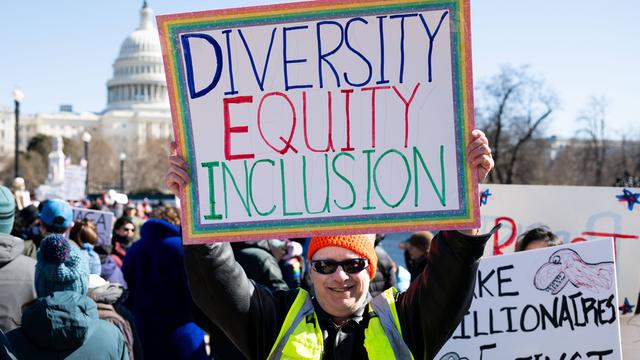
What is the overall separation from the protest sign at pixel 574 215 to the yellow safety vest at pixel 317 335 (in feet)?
10.7

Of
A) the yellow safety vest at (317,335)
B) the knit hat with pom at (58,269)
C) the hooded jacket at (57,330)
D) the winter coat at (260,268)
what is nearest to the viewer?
the yellow safety vest at (317,335)

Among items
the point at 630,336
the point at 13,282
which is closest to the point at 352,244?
the point at 13,282

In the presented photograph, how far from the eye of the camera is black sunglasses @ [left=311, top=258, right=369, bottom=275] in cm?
260

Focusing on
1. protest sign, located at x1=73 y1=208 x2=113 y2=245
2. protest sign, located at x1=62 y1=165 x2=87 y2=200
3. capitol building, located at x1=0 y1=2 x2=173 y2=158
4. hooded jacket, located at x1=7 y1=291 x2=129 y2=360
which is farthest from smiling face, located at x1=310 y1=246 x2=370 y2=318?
capitol building, located at x1=0 y1=2 x2=173 y2=158

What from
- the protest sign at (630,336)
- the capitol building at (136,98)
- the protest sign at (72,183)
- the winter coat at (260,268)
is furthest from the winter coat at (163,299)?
the capitol building at (136,98)

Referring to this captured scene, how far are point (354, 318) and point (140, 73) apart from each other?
112 meters

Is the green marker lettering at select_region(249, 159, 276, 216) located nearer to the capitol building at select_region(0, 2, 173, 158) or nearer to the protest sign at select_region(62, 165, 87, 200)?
the protest sign at select_region(62, 165, 87, 200)

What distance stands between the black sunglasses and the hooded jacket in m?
1.10

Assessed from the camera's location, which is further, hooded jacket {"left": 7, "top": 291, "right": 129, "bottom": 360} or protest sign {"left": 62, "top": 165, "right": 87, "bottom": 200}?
protest sign {"left": 62, "top": 165, "right": 87, "bottom": 200}

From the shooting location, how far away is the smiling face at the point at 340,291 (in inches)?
101

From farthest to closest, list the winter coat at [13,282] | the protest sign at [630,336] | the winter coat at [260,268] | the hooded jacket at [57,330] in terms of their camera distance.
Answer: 1. the winter coat at [260,268]
2. the protest sign at [630,336]
3. the winter coat at [13,282]
4. the hooded jacket at [57,330]

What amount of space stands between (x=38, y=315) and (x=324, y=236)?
4.05ft

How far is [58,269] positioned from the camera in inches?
127

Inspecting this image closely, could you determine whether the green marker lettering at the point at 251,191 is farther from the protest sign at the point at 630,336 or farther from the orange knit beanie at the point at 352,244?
the protest sign at the point at 630,336
